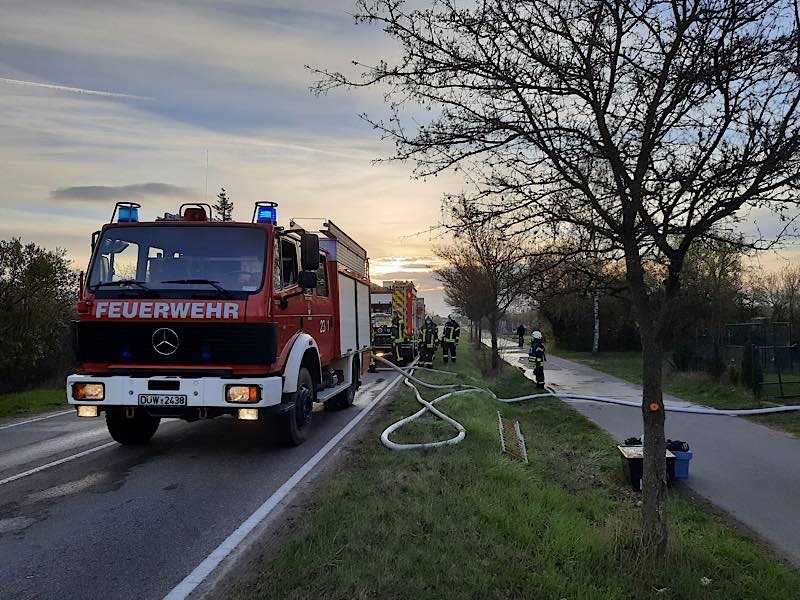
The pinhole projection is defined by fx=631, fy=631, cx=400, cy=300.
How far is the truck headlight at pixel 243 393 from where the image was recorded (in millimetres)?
6801

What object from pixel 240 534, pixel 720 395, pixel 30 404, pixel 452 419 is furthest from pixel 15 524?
pixel 720 395

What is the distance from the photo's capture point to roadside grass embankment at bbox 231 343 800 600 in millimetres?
3779

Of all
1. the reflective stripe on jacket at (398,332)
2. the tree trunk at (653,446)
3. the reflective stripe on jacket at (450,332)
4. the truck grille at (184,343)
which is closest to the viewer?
the tree trunk at (653,446)

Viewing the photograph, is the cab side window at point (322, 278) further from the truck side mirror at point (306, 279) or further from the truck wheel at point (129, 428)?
the truck wheel at point (129, 428)

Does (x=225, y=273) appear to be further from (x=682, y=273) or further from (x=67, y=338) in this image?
(x=67, y=338)

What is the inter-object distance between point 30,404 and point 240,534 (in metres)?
11.3

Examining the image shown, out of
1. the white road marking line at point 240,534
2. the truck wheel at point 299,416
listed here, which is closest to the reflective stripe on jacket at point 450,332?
the truck wheel at point 299,416

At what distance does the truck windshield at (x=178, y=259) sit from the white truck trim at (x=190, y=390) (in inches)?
39.1

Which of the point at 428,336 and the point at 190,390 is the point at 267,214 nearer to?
the point at 190,390

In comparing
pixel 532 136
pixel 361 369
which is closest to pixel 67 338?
pixel 361 369

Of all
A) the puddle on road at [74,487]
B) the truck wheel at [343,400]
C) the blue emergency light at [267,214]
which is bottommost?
the puddle on road at [74,487]

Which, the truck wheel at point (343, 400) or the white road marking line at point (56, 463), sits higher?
the truck wheel at point (343, 400)

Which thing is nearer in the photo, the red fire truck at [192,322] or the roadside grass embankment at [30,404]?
the red fire truck at [192,322]

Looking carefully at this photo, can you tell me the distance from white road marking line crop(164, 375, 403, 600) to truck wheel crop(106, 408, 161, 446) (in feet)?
7.32
